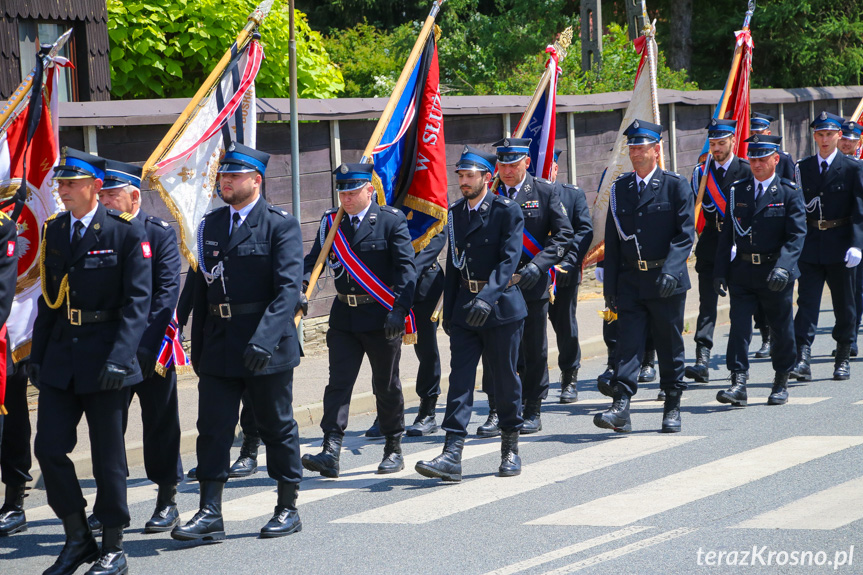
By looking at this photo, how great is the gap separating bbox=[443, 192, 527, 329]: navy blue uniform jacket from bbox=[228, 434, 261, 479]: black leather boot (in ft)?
5.24

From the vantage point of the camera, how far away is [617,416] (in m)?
8.66

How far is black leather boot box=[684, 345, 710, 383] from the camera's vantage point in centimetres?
1084

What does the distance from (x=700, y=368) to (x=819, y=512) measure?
4.65 m

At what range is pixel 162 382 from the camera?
676 cm

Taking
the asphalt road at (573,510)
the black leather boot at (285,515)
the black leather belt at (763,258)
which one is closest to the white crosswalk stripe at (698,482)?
the asphalt road at (573,510)

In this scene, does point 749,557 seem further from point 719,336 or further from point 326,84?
point 326,84

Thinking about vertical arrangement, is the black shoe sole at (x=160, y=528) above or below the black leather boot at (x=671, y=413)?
below

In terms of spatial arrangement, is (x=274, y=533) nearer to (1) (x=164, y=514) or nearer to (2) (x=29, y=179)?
(1) (x=164, y=514)

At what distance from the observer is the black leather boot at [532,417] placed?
899cm

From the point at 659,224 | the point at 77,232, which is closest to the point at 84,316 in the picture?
the point at 77,232

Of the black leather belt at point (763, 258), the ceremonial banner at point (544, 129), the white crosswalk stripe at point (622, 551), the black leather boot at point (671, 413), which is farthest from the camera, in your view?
the ceremonial banner at point (544, 129)

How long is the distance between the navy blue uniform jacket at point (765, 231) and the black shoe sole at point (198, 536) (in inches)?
204

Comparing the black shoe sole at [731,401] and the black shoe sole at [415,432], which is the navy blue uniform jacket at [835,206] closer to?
the black shoe sole at [731,401]

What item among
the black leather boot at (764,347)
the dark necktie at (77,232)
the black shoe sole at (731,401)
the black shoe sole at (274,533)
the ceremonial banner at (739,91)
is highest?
the ceremonial banner at (739,91)
